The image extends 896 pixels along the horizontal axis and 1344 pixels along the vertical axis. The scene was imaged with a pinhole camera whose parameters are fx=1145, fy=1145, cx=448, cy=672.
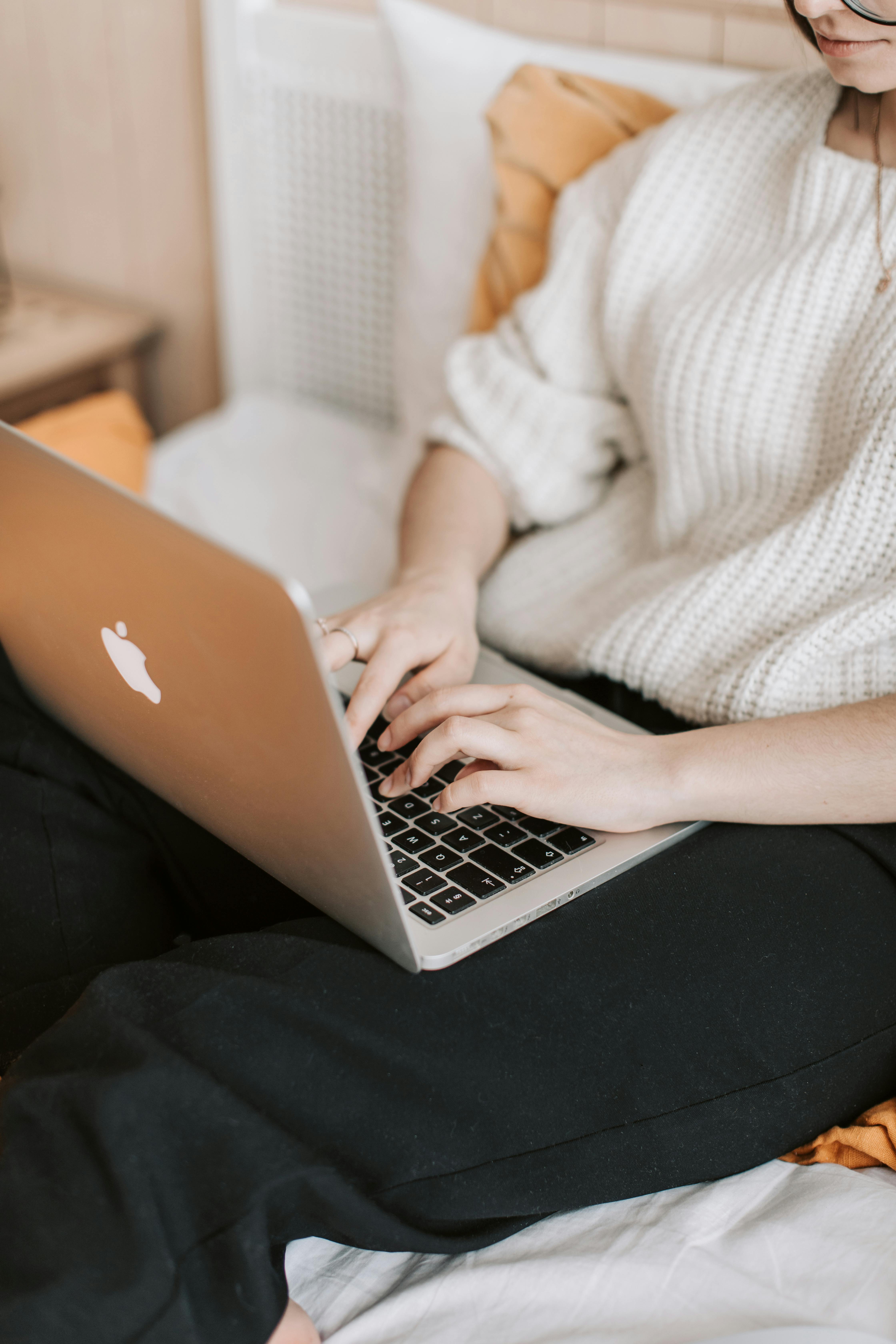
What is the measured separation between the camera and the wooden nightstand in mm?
1700

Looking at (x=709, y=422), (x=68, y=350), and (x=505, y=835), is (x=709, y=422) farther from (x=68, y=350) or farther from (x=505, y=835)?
(x=68, y=350)

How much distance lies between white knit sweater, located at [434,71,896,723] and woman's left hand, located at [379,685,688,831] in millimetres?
140

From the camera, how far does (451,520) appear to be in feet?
3.38

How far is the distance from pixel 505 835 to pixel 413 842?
6 centimetres

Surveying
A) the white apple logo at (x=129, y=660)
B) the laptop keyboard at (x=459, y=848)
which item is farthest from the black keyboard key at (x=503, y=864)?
the white apple logo at (x=129, y=660)

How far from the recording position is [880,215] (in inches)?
33.7

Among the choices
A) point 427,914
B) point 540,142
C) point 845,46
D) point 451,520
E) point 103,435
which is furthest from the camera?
point 103,435

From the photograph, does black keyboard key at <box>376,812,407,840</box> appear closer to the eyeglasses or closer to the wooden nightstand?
the eyeglasses

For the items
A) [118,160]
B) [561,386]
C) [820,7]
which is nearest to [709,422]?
[561,386]

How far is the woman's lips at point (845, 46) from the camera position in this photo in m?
0.76

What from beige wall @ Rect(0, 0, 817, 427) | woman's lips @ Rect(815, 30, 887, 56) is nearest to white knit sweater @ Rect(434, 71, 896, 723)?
woman's lips @ Rect(815, 30, 887, 56)

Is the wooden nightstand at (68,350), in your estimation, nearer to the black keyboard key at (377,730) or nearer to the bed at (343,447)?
the bed at (343,447)

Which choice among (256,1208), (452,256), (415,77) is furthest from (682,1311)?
(415,77)

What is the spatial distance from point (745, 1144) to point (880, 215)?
66 centimetres
